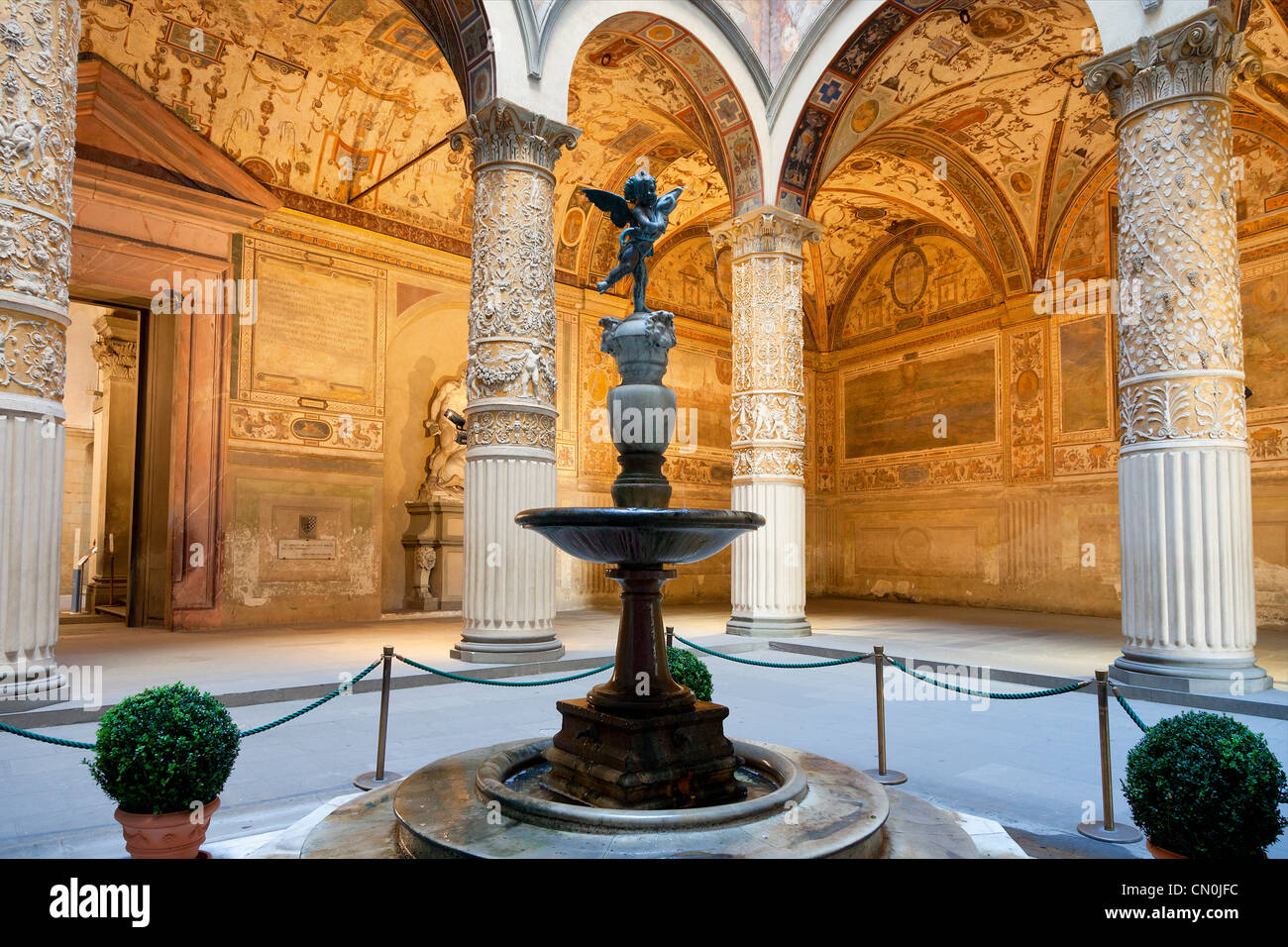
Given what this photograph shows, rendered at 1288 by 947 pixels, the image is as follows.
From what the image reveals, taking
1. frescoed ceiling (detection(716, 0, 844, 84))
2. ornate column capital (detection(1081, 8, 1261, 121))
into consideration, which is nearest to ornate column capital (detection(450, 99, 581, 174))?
frescoed ceiling (detection(716, 0, 844, 84))

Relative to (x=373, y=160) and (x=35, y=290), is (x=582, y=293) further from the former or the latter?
(x=35, y=290)

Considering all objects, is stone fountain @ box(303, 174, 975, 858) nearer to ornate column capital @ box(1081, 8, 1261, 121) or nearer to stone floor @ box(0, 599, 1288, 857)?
stone floor @ box(0, 599, 1288, 857)

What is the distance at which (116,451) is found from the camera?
1459 cm

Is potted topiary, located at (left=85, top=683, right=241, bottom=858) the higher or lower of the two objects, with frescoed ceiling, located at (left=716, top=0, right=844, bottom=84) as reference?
lower

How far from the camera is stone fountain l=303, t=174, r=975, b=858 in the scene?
3.27 metres

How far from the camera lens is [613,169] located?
53.1 ft

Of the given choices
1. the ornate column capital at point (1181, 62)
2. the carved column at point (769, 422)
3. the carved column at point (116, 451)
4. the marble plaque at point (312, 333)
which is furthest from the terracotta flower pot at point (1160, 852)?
the carved column at point (116, 451)

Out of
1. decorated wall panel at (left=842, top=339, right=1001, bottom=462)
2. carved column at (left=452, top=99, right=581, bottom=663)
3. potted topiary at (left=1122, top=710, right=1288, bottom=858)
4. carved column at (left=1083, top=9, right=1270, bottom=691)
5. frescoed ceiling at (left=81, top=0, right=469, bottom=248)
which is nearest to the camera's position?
potted topiary at (left=1122, top=710, right=1288, bottom=858)

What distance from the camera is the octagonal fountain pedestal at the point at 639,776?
3.27 meters

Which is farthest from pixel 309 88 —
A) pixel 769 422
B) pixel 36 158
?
pixel 769 422

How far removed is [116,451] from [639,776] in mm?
14303

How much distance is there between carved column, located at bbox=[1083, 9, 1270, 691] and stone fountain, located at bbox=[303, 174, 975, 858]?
4685mm

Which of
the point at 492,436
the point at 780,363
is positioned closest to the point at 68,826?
the point at 492,436

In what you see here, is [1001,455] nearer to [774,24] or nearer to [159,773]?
[774,24]
